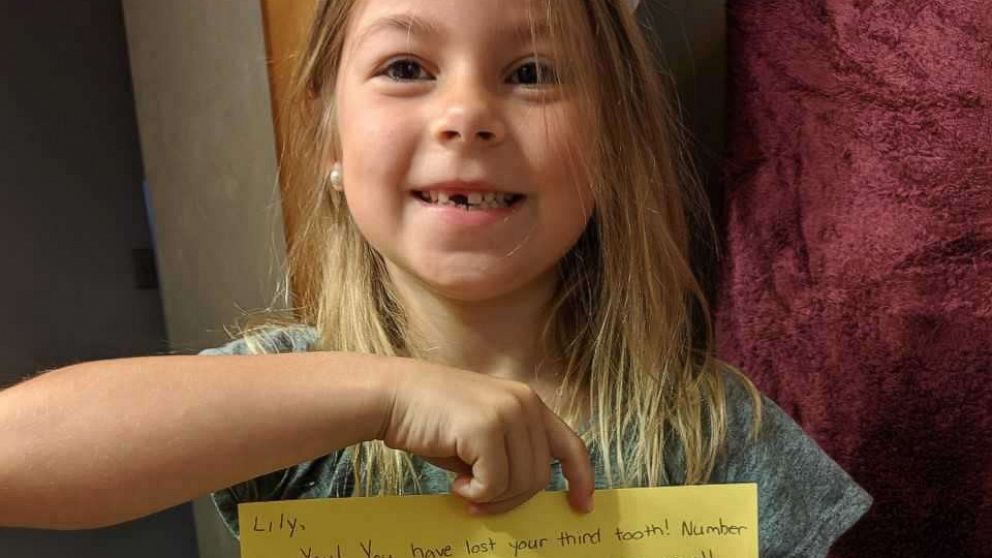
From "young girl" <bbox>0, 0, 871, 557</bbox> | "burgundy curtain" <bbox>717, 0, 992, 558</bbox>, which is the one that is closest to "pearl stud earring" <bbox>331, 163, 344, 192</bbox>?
"young girl" <bbox>0, 0, 871, 557</bbox>

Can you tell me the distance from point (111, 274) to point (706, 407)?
1.40 m

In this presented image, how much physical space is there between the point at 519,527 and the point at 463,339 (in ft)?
0.76

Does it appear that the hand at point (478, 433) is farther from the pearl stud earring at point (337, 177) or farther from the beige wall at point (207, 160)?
the beige wall at point (207, 160)

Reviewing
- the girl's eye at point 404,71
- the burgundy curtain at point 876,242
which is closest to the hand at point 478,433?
the girl's eye at point 404,71

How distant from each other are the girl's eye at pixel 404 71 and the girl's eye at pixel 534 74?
0.23 feet

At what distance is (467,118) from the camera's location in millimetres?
569

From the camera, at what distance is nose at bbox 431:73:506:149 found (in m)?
0.57

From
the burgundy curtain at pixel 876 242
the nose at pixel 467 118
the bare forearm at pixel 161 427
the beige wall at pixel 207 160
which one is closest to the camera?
the bare forearm at pixel 161 427

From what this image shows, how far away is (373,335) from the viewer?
70 cm

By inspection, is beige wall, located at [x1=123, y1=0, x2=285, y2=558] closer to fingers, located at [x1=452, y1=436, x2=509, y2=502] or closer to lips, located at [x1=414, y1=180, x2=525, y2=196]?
lips, located at [x1=414, y1=180, x2=525, y2=196]

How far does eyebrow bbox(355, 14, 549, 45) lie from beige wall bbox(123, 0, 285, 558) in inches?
21.3

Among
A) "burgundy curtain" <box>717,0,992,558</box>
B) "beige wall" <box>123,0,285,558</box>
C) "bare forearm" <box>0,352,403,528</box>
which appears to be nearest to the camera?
"bare forearm" <box>0,352,403,528</box>

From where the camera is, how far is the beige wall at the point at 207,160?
1.14 meters

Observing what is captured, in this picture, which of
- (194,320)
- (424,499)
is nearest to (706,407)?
(424,499)
